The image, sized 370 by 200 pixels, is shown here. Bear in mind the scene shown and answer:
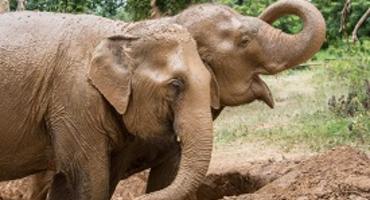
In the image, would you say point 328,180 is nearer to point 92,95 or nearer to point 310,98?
point 92,95

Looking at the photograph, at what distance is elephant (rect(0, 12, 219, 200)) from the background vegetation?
4.26m

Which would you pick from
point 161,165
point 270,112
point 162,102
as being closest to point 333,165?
point 161,165

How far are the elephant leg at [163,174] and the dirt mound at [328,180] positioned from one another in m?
0.50

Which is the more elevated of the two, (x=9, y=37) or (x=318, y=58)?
(x=9, y=37)

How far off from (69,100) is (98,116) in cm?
21

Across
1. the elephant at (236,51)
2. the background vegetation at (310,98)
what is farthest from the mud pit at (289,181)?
the background vegetation at (310,98)

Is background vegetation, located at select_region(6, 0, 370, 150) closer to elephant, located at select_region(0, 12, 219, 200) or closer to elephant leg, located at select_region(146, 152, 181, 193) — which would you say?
elephant leg, located at select_region(146, 152, 181, 193)

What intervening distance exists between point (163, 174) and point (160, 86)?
4.07 feet

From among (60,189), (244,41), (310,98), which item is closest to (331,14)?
(310,98)

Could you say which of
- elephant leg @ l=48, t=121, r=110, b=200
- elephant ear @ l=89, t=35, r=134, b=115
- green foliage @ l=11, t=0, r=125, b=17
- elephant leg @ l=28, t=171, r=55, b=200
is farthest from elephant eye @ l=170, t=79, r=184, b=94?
green foliage @ l=11, t=0, r=125, b=17

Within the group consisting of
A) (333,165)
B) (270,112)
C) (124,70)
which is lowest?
(270,112)

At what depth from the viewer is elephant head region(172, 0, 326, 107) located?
259 inches

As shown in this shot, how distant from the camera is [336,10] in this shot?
2255 cm

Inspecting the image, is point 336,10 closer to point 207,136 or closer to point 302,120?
point 302,120
